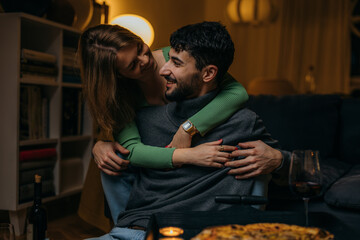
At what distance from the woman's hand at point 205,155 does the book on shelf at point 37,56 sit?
4.55ft

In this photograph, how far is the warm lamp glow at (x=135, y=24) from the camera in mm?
2982

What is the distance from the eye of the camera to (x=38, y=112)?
2.43 m

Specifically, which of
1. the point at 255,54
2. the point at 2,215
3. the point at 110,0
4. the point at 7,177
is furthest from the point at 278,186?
the point at 255,54

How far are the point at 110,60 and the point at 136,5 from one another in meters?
2.56

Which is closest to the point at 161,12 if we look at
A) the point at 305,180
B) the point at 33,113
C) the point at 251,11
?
the point at 251,11

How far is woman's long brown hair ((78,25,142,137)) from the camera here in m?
1.43

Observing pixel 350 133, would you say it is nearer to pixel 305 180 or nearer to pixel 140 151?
pixel 305 180

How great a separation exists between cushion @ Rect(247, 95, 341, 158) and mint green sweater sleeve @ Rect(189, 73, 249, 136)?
78 cm

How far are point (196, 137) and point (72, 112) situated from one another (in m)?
1.58

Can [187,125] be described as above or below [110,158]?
above

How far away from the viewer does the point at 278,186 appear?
1624mm

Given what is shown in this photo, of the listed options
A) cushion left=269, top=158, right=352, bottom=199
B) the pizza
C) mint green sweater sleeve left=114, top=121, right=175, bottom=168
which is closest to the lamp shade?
cushion left=269, top=158, right=352, bottom=199

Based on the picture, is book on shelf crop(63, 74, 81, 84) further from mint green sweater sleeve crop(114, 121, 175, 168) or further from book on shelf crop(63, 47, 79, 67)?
mint green sweater sleeve crop(114, 121, 175, 168)

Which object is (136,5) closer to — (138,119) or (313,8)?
(138,119)
